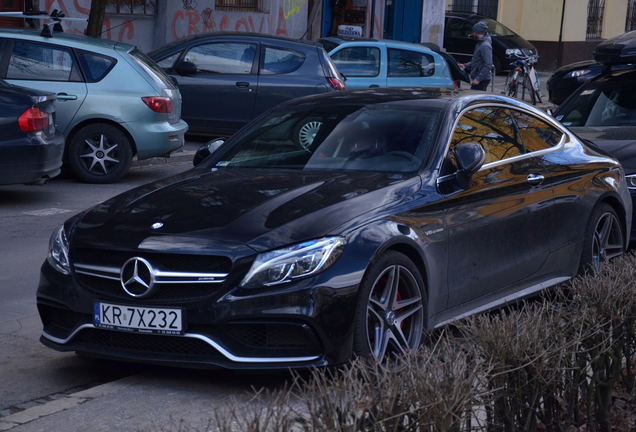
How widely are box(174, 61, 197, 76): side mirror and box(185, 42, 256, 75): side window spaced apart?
28 centimetres

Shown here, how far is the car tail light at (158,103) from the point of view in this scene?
11594 mm

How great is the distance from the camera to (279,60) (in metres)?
14.8

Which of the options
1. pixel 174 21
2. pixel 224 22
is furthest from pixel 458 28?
pixel 174 21

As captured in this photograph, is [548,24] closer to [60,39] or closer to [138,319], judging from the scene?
[60,39]

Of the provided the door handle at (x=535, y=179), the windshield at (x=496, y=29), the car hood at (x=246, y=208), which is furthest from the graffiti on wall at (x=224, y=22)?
the car hood at (x=246, y=208)

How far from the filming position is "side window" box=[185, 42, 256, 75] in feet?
47.7

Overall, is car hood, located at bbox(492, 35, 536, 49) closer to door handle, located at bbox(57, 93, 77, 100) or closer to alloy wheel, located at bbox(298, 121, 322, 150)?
door handle, located at bbox(57, 93, 77, 100)

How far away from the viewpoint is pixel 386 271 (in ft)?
15.4

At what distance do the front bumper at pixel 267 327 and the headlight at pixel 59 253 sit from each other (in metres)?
0.36

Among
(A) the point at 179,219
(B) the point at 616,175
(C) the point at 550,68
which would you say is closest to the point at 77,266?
(A) the point at 179,219

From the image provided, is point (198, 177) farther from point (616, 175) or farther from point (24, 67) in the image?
point (24, 67)

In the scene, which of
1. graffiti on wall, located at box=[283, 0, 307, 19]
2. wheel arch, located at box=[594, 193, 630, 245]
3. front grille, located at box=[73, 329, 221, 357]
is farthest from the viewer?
graffiti on wall, located at box=[283, 0, 307, 19]

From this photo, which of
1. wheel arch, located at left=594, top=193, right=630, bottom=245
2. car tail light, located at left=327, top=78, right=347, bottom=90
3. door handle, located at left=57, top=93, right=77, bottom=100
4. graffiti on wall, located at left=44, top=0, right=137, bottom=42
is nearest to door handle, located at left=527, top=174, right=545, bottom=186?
wheel arch, located at left=594, top=193, right=630, bottom=245

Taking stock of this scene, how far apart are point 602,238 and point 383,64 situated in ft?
34.5
